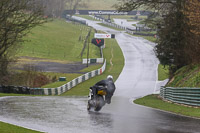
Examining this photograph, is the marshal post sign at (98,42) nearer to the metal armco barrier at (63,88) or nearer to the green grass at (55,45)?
the green grass at (55,45)

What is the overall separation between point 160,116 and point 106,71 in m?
43.9

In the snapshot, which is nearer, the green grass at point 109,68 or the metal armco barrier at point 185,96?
the metal armco barrier at point 185,96

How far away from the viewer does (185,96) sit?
20969 mm

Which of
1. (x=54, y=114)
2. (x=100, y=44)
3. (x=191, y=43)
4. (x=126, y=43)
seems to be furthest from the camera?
(x=126, y=43)

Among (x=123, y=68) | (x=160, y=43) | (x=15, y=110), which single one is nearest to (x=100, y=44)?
(x=123, y=68)

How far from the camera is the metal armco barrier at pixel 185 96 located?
19.5 metres

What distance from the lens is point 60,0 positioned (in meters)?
150

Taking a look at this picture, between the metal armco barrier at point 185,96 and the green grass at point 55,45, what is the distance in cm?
4259

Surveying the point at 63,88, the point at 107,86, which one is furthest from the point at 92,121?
the point at 63,88

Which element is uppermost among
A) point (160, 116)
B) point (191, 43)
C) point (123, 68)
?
point (191, 43)

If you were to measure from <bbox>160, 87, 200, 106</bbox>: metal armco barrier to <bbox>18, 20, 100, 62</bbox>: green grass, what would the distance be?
42593 mm

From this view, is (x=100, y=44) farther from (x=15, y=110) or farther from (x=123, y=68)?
(x=15, y=110)

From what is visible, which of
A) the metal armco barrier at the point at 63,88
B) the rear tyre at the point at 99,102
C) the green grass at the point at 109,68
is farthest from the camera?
the green grass at the point at 109,68

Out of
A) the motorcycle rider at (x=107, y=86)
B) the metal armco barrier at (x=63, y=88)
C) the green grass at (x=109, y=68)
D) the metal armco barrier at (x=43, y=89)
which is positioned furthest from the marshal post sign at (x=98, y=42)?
the motorcycle rider at (x=107, y=86)
